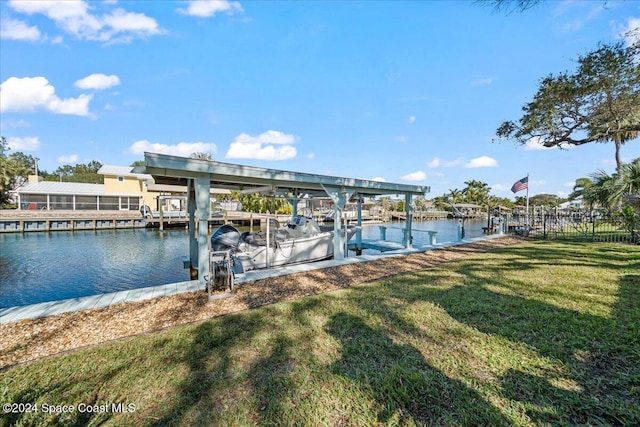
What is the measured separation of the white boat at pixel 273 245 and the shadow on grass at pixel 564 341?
404 centimetres

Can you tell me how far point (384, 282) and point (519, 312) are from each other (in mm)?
2504

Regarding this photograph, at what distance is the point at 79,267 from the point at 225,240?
240 inches

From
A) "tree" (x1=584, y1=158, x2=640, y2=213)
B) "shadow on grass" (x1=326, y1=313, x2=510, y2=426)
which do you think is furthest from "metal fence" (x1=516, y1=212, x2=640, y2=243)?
"shadow on grass" (x1=326, y1=313, x2=510, y2=426)

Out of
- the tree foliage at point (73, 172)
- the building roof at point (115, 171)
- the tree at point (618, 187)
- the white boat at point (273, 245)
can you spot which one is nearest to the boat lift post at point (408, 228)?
the white boat at point (273, 245)

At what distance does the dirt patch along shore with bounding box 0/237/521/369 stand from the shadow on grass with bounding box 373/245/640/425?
5.89ft

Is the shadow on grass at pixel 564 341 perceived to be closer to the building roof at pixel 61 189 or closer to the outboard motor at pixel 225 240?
the outboard motor at pixel 225 240

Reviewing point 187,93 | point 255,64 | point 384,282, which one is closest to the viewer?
point 384,282

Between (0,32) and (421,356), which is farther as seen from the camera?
(0,32)

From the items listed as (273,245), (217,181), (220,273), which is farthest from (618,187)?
(217,181)

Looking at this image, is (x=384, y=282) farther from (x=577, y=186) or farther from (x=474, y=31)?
(x=577, y=186)

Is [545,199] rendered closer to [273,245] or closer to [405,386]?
[273,245]

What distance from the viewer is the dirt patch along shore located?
3438 millimetres

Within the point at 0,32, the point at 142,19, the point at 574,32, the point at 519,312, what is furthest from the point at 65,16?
the point at 574,32

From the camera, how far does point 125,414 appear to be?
2.19 metres
